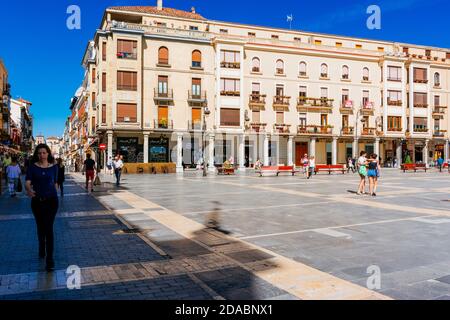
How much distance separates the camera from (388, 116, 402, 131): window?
46987 mm

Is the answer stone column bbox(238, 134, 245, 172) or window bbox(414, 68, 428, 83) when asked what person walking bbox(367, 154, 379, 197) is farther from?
window bbox(414, 68, 428, 83)

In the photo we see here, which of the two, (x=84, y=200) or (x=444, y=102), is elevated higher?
(x=444, y=102)

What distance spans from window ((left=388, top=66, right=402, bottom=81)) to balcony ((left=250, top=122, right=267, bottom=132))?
17536mm

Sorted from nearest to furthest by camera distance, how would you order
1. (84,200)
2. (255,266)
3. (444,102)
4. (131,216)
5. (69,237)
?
(255,266) < (69,237) < (131,216) < (84,200) < (444,102)

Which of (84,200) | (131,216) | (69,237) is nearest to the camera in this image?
(69,237)

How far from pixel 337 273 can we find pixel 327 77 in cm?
4254

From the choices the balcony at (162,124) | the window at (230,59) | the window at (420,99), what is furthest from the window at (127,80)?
the window at (420,99)

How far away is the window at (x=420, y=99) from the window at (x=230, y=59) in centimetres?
2358

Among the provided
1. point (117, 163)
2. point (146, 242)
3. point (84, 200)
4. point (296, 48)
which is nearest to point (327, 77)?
point (296, 48)

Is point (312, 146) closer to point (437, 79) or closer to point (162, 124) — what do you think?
point (162, 124)

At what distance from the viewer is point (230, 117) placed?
4091 cm

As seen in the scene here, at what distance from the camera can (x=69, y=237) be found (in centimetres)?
719

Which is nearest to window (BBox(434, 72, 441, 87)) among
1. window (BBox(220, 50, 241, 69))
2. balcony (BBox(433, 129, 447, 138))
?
balcony (BBox(433, 129, 447, 138))
